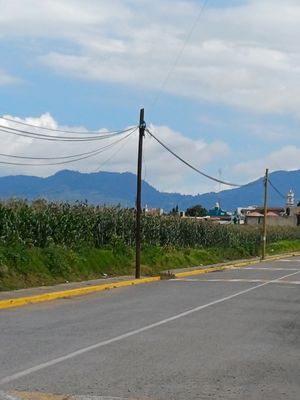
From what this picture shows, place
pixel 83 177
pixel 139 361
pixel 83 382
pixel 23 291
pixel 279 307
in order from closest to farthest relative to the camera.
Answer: pixel 83 382
pixel 139 361
pixel 279 307
pixel 23 291
pixel 83 177

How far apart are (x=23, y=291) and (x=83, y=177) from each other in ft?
506

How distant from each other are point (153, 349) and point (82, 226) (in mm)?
19827

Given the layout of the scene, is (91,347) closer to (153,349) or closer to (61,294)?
(153,349)

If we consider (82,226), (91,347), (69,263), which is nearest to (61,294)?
(69,263)

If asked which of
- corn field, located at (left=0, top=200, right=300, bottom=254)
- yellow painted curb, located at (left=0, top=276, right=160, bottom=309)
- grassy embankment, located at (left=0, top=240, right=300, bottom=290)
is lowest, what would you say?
yellow painted curb, located at (left=0, top=276, right=160, bottom=309)

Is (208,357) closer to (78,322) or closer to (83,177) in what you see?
(78,322)

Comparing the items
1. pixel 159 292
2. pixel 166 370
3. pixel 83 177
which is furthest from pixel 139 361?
pixel 83 177

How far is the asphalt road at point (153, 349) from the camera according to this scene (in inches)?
309

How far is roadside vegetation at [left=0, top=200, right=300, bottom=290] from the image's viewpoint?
22672mm

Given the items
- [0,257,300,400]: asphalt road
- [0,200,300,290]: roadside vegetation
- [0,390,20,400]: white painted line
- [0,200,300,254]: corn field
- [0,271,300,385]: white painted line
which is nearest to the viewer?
[0,390,20,400]: white painted line

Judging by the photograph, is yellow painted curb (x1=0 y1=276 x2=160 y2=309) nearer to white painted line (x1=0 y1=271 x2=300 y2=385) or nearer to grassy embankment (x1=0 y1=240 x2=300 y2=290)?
grassy embankment (x1=0 y1=240 x2=300 y2=290)

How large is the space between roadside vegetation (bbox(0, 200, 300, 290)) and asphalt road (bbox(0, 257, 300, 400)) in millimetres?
4212

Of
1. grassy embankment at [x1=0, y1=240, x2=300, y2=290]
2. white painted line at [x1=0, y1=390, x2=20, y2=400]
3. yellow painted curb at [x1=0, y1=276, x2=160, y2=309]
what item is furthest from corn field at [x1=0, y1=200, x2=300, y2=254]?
white painted line at [x1=0, y1=390, x2=20, y2=400]

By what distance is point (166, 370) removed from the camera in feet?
29.0
